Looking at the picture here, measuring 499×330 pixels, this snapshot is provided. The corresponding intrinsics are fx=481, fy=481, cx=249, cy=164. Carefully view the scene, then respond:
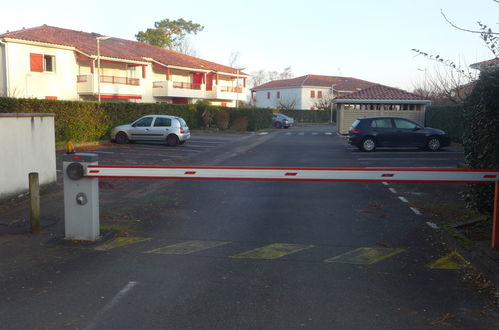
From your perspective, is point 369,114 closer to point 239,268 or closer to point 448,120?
point 448,120

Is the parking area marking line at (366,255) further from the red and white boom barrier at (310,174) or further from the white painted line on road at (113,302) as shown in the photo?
the white painted line on road at (113,302)

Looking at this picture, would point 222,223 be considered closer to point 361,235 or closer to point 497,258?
point 361,235

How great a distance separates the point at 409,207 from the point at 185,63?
150 feet

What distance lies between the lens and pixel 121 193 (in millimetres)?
10961

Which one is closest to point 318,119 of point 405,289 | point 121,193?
point 121,193

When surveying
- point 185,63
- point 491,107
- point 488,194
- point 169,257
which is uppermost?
point 185,63

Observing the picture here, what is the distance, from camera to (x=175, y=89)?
1948 inches

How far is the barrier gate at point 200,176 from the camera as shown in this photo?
6.05 metres

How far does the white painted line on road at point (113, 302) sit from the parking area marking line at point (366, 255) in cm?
240

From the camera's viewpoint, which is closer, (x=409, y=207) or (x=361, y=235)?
(x=361, y=235)

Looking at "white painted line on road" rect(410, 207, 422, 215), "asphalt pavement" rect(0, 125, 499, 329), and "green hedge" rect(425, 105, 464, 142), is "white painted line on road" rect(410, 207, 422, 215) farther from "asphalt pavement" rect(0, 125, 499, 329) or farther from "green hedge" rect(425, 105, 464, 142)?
"green hedge" rect(425, 105, 464, 142)

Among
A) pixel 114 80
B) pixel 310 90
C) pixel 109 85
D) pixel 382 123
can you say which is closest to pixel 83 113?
pixel 382 123

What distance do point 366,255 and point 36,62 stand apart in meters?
35.1

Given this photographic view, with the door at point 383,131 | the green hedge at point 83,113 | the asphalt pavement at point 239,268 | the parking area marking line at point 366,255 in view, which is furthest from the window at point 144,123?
the parking area marking line at point 366,255
